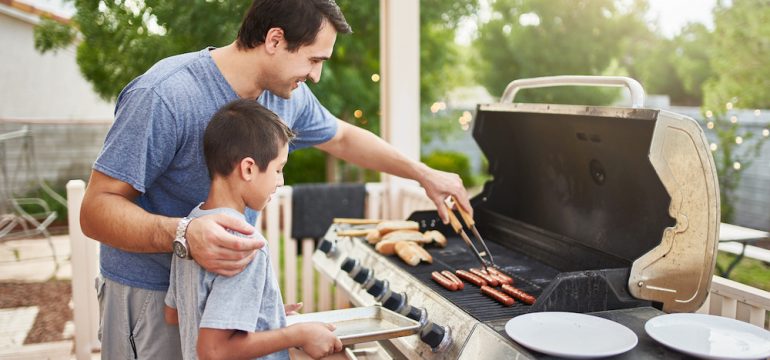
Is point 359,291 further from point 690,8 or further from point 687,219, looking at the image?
point 690,8

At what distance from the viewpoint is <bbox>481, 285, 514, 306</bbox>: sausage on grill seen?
174 centimetres

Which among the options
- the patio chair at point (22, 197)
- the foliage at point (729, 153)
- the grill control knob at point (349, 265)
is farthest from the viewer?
the patio chair at point (22, 197)

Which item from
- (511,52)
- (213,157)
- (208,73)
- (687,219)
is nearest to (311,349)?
(213,157)

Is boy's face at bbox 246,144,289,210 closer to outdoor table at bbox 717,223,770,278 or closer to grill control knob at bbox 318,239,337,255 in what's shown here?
grill control knob at bbox 318,239,337,255

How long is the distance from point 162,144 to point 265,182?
28 centimetres

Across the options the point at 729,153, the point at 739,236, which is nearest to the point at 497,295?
the point at 739,236

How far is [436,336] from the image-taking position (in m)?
1.63

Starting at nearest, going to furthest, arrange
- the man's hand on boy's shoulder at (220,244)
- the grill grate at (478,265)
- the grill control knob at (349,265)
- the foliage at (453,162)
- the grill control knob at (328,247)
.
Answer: the man's hand on boy's shoulder at (220,244), the grill grate at (478,265), the grill control knob at (349,265), the grill control knob at (328,247), the foliage at (453,162)

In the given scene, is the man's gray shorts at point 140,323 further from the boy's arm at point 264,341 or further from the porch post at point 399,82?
the porch post at point 399,82

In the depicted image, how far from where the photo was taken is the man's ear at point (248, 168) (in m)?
1.40

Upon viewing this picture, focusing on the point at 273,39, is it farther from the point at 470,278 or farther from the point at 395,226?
the point at 395,226

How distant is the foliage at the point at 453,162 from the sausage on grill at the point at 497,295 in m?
2.49

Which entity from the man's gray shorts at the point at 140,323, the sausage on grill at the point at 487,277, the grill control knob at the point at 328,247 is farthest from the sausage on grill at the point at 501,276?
the man's gray shorts at the point at 140,323

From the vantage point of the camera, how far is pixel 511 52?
4.04 m
